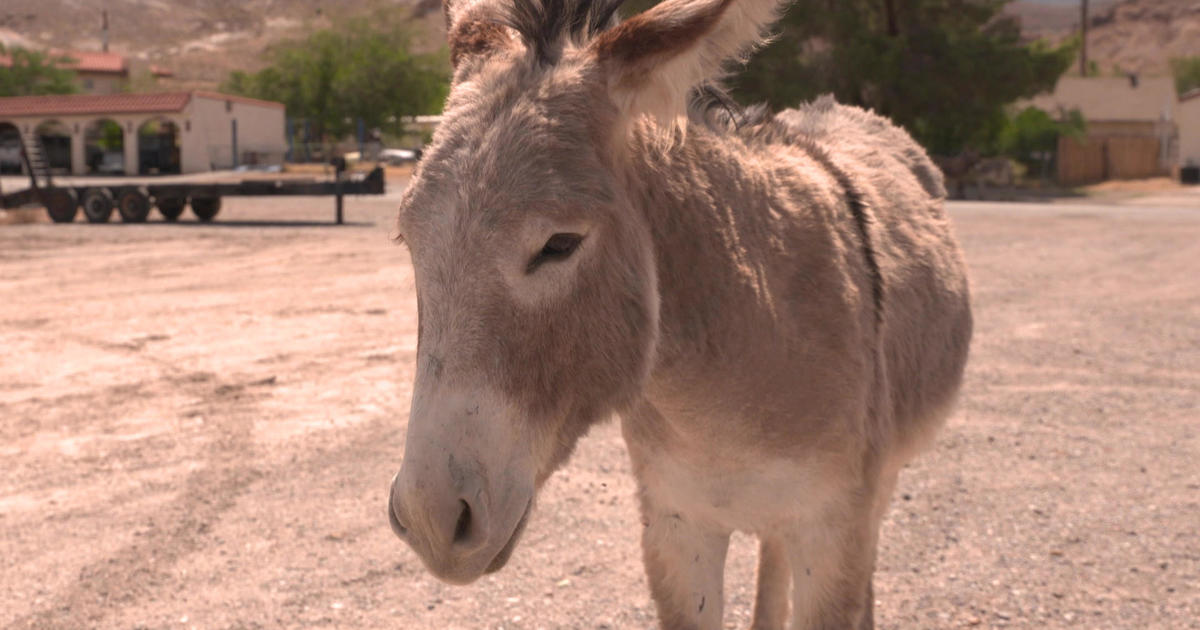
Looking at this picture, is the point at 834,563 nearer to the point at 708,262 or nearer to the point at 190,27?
the point at 708,262

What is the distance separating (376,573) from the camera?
14.1 feet

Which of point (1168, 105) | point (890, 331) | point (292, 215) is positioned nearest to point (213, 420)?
point (890, 331)

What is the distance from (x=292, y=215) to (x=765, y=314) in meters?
20.5

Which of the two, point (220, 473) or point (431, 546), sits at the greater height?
point (431, 546)

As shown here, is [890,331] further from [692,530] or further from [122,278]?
[122,278]

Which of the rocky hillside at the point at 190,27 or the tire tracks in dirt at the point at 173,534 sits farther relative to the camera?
the rocky hillside at the point at 190,27

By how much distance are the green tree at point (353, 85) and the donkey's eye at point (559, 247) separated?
2179 inches

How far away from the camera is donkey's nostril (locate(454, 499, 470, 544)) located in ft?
5.99

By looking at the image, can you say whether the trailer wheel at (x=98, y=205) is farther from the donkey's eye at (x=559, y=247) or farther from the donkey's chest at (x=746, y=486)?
the donkey's eye at (x=559, y=247)

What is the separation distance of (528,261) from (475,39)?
0.64 meters

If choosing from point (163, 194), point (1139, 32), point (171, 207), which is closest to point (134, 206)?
point (163, 194)

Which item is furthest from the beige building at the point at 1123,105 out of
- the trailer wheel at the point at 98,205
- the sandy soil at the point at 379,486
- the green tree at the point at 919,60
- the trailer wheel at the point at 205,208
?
the sandy soil at the point at 379,486

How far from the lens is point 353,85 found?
2243 inches

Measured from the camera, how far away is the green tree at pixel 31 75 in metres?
57.9
